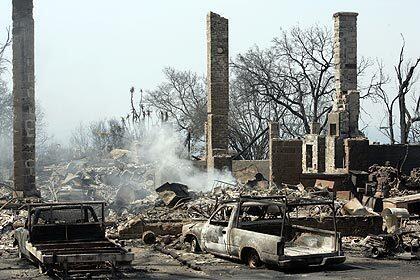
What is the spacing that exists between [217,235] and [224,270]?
1470mm

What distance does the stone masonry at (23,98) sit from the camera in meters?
27.4

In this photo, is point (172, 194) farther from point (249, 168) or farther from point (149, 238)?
point (249, 168)

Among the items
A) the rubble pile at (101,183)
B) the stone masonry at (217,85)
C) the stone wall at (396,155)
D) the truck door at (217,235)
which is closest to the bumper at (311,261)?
the truck door at (217,235)

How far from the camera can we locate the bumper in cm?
1430

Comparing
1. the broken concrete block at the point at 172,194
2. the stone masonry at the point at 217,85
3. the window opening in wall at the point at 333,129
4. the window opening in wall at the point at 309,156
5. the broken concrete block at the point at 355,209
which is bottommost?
the broken concrete block at the point at 355,209

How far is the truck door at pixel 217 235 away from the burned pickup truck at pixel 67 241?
2.26m

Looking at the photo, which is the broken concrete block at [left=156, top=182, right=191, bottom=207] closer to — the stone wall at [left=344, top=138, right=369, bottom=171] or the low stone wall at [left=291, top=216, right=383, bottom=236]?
the low stone wall at [left=291, top=216, right=383, bottom=236]

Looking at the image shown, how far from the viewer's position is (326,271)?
576 inches

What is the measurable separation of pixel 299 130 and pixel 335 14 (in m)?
27.9

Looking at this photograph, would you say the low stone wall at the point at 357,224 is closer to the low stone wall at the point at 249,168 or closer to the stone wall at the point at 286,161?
the stone wall at the point at 286,161

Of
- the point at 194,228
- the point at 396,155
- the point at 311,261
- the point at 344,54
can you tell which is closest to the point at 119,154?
the point at 344,54

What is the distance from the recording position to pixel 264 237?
48.2ft

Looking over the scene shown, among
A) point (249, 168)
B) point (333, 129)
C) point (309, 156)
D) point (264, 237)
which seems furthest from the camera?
point (249, 168)

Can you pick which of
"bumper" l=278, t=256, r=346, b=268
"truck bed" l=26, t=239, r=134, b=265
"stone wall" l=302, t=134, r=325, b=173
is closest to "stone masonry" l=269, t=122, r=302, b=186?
"stone wall" l=302, t=134, r=325, b=173
